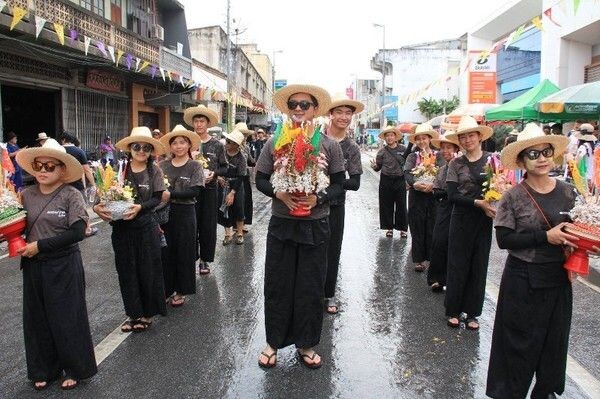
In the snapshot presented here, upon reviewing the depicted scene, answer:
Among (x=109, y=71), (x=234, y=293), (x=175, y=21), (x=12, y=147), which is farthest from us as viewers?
(x=175, y=21)

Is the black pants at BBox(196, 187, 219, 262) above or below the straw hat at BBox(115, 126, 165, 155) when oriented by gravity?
below

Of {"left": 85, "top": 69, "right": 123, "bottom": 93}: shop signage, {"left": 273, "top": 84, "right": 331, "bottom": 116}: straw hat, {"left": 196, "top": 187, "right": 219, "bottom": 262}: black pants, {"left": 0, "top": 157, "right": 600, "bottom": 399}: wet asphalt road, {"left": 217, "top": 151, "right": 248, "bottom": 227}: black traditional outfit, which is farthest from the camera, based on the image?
{"left": 85, "top": 69, "right": 123, "bottom": 93}: shop signage

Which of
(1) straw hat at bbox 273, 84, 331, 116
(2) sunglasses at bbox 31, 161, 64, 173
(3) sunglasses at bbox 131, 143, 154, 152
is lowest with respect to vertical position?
(2) sunglasses at bbox 31, 161, 64, 173

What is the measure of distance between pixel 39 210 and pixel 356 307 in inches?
133

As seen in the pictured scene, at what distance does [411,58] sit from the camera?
201 feet

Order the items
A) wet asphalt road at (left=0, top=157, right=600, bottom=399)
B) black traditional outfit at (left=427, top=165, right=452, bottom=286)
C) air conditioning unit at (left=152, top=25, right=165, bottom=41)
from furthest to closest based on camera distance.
A: 1. air conditioning unit at (left=152, top=25, right=165, bottom=41)
2. black traditional outfit at (left=427, top=165, right=452, bottom=286)
3. wet asphalt road at (left=0, top=157, right=600, bottom=399)

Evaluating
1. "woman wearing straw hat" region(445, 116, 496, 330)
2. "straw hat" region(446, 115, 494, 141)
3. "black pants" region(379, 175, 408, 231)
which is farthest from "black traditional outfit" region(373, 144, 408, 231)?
"woman wearing straw hat" region(445, 116, 496, 330)

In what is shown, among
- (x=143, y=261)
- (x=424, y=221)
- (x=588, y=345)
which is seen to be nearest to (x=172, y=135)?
(x=143, y=261)

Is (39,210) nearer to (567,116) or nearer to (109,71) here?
(567,116)

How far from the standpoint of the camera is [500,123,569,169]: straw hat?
341cm

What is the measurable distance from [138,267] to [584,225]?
144 inches

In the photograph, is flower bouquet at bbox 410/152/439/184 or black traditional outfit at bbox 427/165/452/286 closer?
black traditional outfit at bbox 427/165/452/286

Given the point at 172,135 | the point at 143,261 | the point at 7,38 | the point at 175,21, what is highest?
the point at 175,21

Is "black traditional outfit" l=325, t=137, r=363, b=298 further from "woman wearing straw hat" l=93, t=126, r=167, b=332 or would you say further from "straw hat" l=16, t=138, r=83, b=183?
"straw hat" l=16, t=138, r=83, b=183
